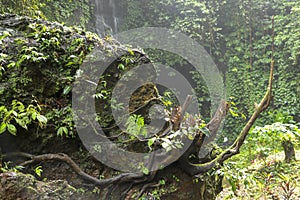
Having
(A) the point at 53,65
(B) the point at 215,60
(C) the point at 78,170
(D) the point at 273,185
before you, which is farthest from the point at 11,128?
(B) the point at 215,60

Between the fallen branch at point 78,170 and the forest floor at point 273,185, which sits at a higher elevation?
the fallen branch at point 78,170

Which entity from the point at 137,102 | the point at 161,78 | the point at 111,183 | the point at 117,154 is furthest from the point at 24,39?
the point at 161,78

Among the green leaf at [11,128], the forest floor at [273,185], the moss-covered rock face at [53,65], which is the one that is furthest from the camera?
the forest floor at [273,185]

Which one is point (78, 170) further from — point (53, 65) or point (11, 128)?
point (53, 65)

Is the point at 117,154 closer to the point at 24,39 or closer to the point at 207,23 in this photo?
the point at 24,39

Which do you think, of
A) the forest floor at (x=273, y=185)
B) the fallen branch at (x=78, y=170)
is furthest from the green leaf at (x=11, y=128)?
the forest floor at (x=273, y=185)

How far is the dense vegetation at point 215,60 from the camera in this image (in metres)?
2.14

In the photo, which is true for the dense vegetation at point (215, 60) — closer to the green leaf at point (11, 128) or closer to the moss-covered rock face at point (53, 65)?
the moss-covered rock face at point (53, 65)

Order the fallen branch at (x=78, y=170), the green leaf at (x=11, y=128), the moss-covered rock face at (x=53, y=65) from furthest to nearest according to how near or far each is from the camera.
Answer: the moss-covered rock face at (x=53, y=65), the fallen branch at (x=78, y=170), the green leaf at (x=11, y=128)

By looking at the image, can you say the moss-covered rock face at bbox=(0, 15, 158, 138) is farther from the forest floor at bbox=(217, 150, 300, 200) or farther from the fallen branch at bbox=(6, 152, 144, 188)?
the forest floor at bbox=(217, 150, 300, 200)

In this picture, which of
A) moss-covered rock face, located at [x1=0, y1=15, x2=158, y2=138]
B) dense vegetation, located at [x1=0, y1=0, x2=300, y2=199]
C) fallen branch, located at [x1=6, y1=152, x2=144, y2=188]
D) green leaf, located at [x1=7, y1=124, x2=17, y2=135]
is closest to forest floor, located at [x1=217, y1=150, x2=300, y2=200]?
dense vegetation, located at [x1=0, y1=0, x2=300, y2=199]

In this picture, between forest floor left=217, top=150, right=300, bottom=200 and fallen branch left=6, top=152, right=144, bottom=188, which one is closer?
fallen branch left=6, top=152, right=144, bottom=188

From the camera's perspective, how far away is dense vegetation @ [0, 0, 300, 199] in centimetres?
214

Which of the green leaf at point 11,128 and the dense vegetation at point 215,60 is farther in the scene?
the dense vegetation at point 215,60
